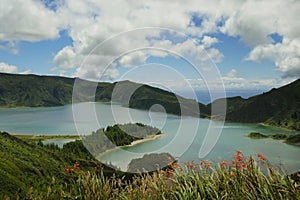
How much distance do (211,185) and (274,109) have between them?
152 m

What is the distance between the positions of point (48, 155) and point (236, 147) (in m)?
48.9

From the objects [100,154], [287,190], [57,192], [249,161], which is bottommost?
[100,154]

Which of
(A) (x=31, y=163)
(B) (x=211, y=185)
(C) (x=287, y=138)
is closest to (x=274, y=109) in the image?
(C) (x=287, y=138)

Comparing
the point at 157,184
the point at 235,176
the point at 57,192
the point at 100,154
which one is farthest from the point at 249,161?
the point at 100,154

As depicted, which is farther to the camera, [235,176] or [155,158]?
[155,158]

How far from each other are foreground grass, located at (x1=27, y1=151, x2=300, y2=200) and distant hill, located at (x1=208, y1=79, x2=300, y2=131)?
132045mm

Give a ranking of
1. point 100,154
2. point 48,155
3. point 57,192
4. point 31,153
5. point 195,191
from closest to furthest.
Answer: point 195,191 < point 57,192 < point 31,153 < point 48,155 < point 100,154

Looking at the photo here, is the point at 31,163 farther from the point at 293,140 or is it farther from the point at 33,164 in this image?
the point at 293,140

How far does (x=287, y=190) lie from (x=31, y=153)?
66.7 metres

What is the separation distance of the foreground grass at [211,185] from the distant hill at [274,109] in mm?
132045

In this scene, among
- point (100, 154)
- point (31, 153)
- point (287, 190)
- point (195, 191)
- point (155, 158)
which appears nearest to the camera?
point (287, 190)

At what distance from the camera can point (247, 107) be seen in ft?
515

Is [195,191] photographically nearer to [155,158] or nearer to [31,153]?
[155,158]

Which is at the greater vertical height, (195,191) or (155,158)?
(195,191)
